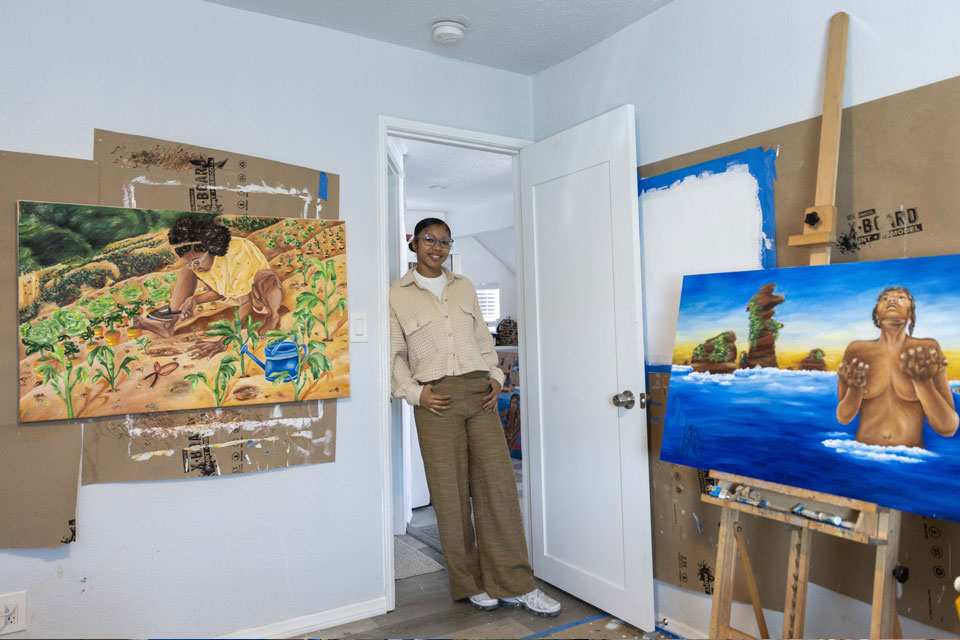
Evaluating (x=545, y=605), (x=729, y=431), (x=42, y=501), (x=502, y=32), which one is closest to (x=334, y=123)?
(x=502, y=32)

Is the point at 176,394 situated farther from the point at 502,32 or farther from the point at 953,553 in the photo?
the point at 953,553

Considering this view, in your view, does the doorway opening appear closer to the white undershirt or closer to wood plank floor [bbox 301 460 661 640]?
the white undershirt

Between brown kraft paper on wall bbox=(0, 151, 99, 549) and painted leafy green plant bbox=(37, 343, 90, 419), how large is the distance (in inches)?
3.1

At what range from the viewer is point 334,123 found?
2.62 metres

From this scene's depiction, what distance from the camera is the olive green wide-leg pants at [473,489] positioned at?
8.58 feet

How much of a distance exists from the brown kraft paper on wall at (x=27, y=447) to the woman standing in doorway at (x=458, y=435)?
1199 millimetres

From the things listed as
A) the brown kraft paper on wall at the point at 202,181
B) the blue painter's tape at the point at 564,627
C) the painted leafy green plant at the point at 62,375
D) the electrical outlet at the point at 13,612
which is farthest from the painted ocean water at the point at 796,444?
the electrical outlet at the point at 13,612

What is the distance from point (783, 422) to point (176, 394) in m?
2.00

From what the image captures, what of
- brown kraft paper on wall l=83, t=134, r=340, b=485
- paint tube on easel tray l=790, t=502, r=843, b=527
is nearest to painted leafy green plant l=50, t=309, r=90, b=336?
brown kraft paper on wall l=83, t=134, r=340, b=485

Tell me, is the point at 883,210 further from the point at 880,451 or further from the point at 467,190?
the point at 467,190

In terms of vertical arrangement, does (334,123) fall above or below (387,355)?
above

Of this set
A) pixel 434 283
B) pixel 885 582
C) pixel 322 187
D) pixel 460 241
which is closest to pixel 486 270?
pixel 460 241

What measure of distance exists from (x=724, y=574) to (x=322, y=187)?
6.59 feet

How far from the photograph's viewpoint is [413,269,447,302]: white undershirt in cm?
273
